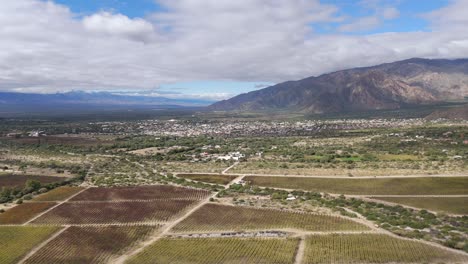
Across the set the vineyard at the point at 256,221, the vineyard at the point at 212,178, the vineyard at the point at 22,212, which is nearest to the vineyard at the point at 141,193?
the vineyard at the point at 22,212

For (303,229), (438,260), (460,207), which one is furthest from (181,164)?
(438,260)

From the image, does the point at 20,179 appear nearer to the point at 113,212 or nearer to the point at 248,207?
the point at 113,212

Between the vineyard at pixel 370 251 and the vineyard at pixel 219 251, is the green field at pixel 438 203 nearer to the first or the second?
the vineyard at pixel 370 251

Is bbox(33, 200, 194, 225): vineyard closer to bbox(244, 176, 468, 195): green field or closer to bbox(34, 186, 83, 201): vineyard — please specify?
bbox(34, 186, 83, 201): vineyard

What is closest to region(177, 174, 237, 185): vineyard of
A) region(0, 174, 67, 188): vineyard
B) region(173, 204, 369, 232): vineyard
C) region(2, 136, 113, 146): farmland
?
region(173, 204, 369, 232): vineyard

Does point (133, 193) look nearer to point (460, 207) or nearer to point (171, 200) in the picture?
point (171, 200)
